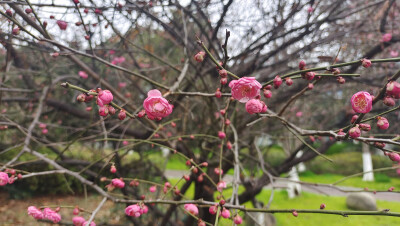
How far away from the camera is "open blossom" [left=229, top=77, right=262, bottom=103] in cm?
90

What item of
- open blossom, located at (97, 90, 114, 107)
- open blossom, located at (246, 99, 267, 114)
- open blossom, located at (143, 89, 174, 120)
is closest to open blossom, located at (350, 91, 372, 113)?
open blossom, located at (246, 99, 267, 114)

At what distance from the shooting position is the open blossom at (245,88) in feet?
2.95

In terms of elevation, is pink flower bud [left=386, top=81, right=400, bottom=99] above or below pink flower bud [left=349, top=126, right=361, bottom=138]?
above

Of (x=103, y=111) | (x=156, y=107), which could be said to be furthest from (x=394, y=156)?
(x=103, y=111)

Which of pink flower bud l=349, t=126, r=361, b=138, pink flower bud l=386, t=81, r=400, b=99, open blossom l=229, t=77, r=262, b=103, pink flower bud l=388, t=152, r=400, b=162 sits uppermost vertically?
open blossom l=229, t=77, r=262, b=103

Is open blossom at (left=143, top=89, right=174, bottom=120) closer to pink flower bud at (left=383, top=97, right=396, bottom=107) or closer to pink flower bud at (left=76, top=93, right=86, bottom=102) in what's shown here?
pink flower bud at (left=76, top=93, right=86, bottom=102)

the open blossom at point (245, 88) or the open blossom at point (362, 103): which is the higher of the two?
the open blossom at point (245, 88)

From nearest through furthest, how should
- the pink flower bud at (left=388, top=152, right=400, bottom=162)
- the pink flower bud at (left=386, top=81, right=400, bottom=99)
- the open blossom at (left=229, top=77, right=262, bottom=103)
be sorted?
the pink flower bud at (left=386, top=81, right=400, bottom=99) → the open blossom at (left=229, top=77, right=262, bottom=103) → the pink flower bud at (left=388, top=152, right=400, bottom=162)

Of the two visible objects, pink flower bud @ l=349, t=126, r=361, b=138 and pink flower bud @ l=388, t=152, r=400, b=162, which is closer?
pink flower bud @ l=349, t=126, r=361, b=138

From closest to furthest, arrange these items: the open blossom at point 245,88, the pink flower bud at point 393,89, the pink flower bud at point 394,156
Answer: the pink flower bud at point 393,89
the open blossom at point 245,88
the pink flower bud at point 394,156

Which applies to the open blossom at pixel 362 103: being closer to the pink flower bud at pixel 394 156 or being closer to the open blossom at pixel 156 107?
the pink flower bud at pixel 394 156

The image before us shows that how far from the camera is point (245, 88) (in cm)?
92

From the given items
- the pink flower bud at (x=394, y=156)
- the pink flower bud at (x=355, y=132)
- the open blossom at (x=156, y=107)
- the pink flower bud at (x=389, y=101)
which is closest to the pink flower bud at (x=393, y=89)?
the pink flower bud at (x=389, y=101)

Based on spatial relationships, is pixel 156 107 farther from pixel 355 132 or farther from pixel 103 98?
pixel 355 132
